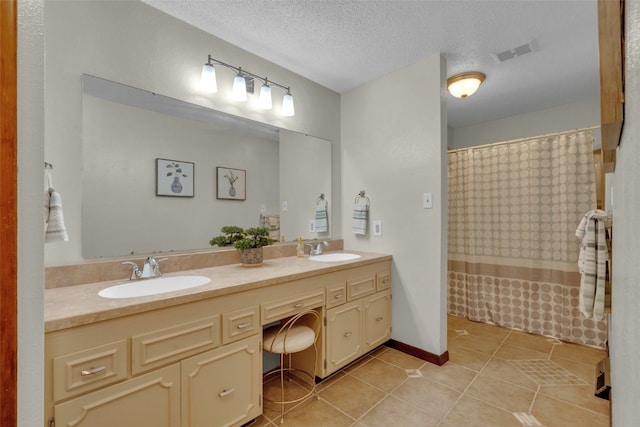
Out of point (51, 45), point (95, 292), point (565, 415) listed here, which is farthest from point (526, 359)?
point (51, 45)

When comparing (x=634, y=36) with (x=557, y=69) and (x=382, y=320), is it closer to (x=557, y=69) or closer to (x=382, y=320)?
(x=382, y=320)

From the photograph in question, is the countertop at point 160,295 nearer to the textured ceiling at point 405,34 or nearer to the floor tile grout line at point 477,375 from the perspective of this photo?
the floor tile grout line at point 477,375

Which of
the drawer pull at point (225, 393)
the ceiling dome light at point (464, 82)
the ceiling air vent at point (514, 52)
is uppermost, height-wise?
the ceiling air vent at point (514, 52)

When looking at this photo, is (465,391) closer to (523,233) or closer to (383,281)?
(383,281)

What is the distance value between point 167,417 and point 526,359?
8.39 feet

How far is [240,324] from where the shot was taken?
1442mm

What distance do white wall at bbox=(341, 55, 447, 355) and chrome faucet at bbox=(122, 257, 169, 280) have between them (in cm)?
171

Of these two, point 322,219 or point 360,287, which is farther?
point 322,219

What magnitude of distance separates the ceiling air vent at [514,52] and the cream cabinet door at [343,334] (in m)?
2.20

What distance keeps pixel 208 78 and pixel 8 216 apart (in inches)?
65.0

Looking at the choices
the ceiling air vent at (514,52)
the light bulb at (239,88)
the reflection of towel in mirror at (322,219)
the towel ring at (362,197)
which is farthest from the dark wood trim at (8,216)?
the ceiling air vent at (514,52)

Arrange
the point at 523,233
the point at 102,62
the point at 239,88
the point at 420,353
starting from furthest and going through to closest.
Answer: the point at 523,233 < the point at 420,353 < the point at 239,88 < the point at 102,62

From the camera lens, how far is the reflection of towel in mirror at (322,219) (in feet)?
8.73

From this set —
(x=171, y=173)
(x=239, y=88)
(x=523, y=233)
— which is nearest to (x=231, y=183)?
(x=171, y=173)
